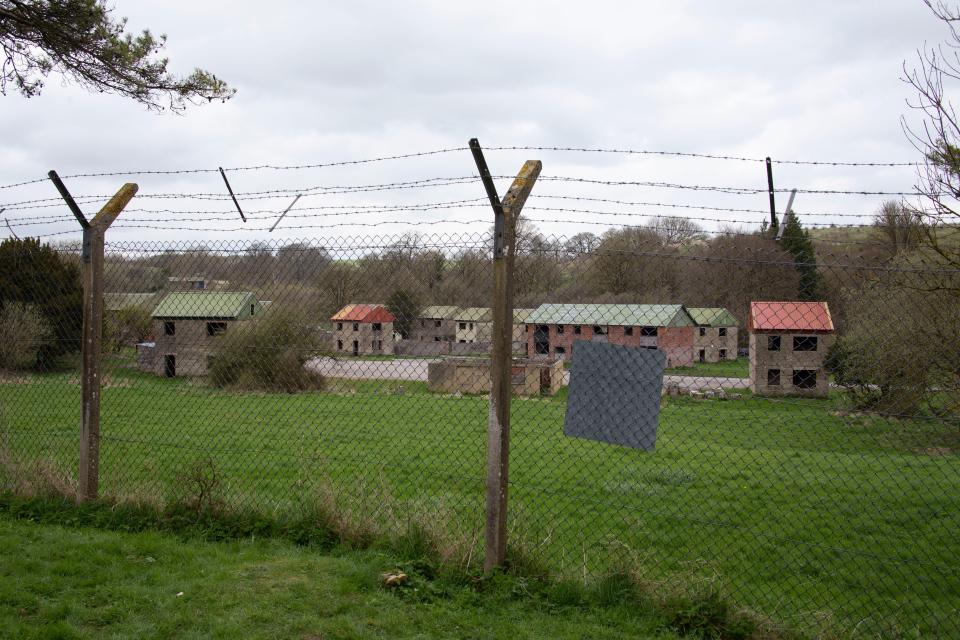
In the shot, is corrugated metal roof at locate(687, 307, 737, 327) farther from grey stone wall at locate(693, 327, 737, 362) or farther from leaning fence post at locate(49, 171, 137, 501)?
leaning fence post at locate(49, 171, 137, 501)

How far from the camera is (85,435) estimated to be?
5.88 meters

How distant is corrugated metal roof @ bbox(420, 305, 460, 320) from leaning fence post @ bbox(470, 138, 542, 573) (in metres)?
0.74

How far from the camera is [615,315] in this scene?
498cm

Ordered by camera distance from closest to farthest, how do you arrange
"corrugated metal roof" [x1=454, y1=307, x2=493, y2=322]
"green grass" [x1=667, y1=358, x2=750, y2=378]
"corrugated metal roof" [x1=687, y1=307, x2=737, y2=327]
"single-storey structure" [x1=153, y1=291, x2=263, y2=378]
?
"green grass" [x1=667, y1=358, x2=750, y2=378]
"corrugated metal roof" [x1=687, y1=307, x2=737, y2=327]
"corrugated metal roof" [x1=454, y1=307, x2=493, y2=322]
"single-storey structure" [x1=153, y1=291, x2=263, y2=378]

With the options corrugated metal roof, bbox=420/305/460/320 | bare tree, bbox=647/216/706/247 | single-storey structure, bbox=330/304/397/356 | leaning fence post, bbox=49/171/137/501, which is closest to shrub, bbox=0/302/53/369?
leaning fence post, bbox=49/171/137/501

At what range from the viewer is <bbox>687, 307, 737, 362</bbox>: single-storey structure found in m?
4.56

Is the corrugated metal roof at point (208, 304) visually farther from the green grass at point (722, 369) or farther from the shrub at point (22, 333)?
the green grass at point (722, 369)

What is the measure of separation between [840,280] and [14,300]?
7478 mm

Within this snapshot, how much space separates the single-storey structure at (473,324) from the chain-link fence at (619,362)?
0.03 m

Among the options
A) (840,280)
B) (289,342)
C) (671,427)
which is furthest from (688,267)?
(671,427)

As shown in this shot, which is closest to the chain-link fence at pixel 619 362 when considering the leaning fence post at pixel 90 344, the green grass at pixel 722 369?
the green grass at pixel 722 369

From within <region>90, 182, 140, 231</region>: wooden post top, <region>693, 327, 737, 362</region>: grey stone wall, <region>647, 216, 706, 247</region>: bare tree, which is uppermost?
<region>90, 182, 140, 231</region>: wooden post top

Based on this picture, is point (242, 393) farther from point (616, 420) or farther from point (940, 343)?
point (940, 343)

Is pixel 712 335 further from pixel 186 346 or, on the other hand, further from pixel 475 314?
pixel 186 346
